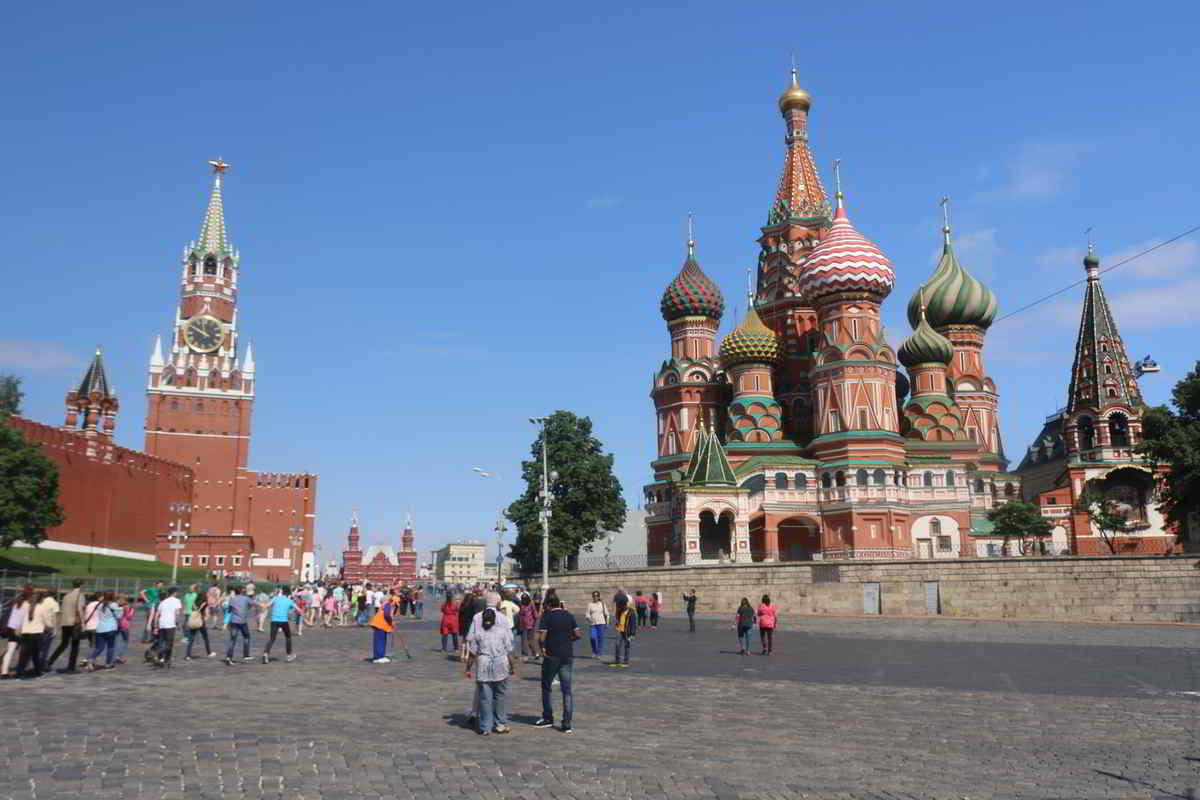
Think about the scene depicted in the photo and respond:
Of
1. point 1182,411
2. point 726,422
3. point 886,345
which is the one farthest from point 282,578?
point 1182,411

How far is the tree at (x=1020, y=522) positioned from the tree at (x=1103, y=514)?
6.46 feet

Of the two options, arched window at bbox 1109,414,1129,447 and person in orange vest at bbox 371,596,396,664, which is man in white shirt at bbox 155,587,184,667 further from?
arched window at bbox 1109,414,1129,447

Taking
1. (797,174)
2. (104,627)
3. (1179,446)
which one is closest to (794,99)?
(797,174)

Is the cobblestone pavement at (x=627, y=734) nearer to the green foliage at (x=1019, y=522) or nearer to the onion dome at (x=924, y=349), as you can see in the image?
the green foliage at (x=1019, y=522)

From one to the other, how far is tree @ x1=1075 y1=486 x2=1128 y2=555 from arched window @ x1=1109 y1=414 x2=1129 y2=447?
128 inches

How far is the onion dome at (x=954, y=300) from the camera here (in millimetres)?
63969

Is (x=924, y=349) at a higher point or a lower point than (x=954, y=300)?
lower

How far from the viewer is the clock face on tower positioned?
101 meters

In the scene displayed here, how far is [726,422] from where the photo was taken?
58469 mm

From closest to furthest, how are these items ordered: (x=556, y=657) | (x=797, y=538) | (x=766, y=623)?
(x=556, y=657)
(x=766, y=623)
(x=797, y=538)

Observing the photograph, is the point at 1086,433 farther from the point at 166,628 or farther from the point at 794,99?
Answer: the point at 166,628

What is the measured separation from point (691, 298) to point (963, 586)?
2970 cm

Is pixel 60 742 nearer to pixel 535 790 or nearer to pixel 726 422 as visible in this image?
pixel 535 790

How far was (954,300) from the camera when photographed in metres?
64.0
